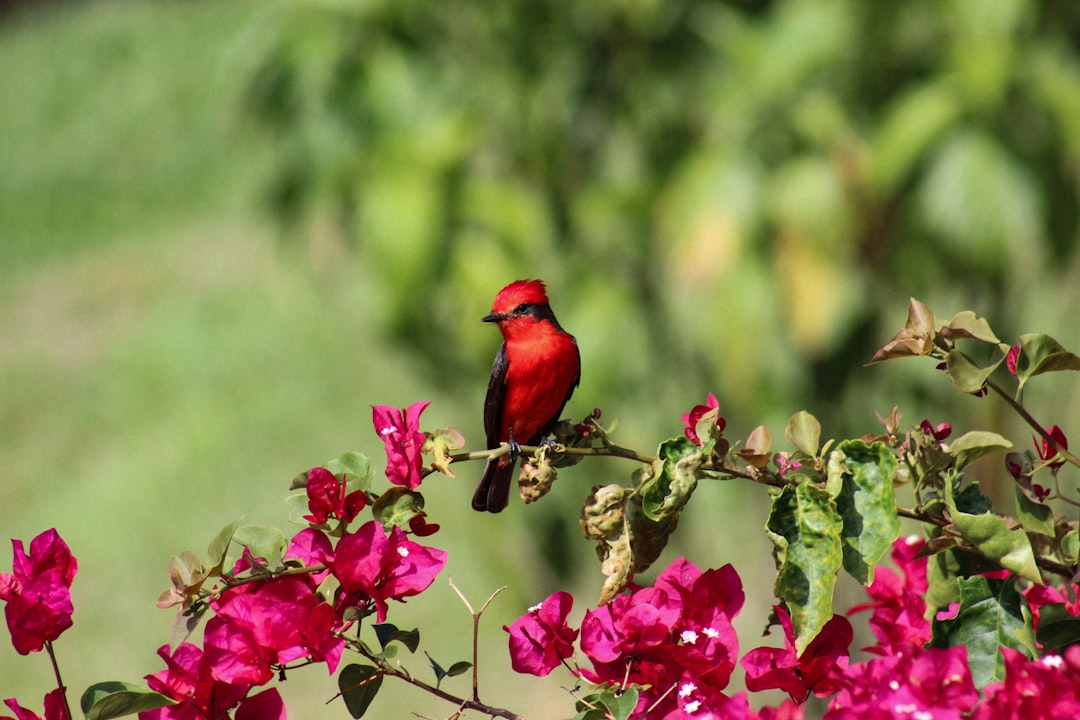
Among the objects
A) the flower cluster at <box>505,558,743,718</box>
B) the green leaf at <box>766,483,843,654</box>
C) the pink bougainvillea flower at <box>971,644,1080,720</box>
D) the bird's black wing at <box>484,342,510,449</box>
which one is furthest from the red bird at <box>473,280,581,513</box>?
the pink bougainvillea flower at <box>971,644,1080,720</box>

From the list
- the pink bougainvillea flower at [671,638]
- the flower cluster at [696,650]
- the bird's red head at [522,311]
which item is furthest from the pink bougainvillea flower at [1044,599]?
the bird's red head at [522,311]

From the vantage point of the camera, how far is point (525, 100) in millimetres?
2961

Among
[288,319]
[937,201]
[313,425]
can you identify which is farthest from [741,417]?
[288,319]

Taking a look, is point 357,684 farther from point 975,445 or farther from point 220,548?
point 975,445

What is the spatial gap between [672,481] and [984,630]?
0.81 feet

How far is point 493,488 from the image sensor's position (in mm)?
1740

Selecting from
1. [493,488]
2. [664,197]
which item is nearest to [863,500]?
[493,488]

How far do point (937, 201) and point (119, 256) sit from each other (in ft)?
25.6

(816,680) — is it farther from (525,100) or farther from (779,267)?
(525,100)

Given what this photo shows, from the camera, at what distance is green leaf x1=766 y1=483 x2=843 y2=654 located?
91 centimetres

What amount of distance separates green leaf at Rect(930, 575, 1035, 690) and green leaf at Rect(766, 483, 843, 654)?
105 mm

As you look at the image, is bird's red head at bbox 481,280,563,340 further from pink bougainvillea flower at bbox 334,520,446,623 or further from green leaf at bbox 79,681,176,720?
green leaf at bbox 79,681,176,720

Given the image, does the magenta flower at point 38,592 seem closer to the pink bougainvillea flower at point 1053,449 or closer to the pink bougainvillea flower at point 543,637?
the pink bougainvillea flower at point 543,637

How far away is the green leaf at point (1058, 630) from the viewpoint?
3.27 feet
